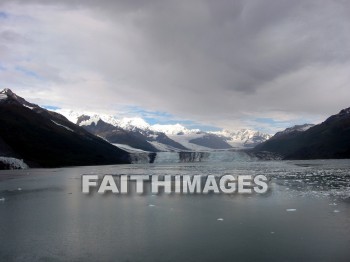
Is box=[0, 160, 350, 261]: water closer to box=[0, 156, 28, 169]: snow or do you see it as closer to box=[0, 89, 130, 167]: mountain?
box=[0, 156, 28, 169]: snow

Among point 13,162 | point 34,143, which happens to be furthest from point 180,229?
point 34,143

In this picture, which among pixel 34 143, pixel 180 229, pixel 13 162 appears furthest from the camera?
pixel 34 143

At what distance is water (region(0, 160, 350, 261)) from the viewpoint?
15102mm

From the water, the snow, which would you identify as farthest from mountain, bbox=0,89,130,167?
the water

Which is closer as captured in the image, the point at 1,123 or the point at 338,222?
the point at 338,222

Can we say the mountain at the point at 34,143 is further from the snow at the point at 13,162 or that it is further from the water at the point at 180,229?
the water at the point at 180,229

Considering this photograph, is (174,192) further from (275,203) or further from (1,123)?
(1,123)

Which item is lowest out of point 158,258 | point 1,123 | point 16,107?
point 158,258

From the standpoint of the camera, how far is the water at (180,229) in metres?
15.1

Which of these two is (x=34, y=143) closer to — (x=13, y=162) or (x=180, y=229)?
(x=13, y=162)

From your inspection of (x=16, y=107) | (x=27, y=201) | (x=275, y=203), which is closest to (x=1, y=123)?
(x=16, y=107)

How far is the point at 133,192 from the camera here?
120ft

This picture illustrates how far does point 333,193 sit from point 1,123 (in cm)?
16428

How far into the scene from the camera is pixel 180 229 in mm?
19641
